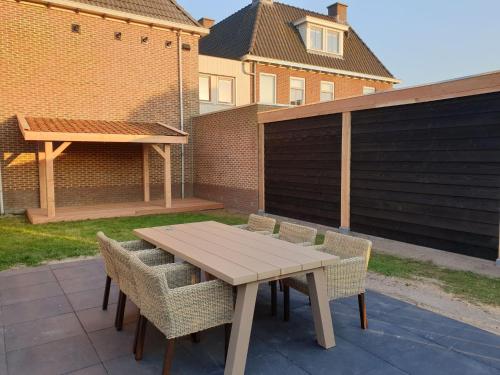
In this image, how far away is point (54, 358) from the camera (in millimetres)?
3025

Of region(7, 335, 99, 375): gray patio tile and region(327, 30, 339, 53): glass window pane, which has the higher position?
region(327, 30, 339, 53): glass window pane

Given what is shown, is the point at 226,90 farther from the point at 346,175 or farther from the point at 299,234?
the point at 299,234

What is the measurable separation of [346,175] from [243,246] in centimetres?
491

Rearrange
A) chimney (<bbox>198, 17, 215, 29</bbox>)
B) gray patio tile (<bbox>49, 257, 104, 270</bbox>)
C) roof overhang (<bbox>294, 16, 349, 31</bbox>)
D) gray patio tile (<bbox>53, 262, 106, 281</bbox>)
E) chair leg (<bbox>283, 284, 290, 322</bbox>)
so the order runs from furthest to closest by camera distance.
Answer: chimney (<bbox>198, 17, 215, 29</bbox>) < roof overhang (<bbox>294, 16, 349, 31</bbox>) < gray patio tile (<bbox>49, 257, 104, 270</bbox>) < gray patio tile (<bbox>53, 262, 106, 281</bbox>) < chair leg (<bbox>283, 284, 290, 322</bbox>)

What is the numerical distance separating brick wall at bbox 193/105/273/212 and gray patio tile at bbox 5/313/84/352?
735 cm

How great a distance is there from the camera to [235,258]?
315 cm

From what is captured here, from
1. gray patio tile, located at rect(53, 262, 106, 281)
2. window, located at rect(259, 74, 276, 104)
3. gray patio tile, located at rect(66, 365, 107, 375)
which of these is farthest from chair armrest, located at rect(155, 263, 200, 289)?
window, located at rect(259, 74, 276, 104)

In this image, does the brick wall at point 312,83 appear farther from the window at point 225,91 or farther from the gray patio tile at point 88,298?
the gray patio tile at point 88,298

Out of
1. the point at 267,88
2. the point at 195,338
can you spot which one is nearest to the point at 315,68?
the point at 267,88

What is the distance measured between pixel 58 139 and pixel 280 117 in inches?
219

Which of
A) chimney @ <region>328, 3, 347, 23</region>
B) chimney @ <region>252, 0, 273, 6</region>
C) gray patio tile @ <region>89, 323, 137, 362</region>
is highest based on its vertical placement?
chimney @ <region>328, 3, 347, 23</region>

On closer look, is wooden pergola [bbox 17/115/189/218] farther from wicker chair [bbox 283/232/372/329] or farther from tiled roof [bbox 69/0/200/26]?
wicker chair [bbox 283/232/372/329]

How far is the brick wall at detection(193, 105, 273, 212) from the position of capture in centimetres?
1076

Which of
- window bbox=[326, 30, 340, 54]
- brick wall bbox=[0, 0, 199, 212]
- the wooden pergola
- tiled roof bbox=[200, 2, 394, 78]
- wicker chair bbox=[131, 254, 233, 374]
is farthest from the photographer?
window bbox=[326, 30, 340, 54]
